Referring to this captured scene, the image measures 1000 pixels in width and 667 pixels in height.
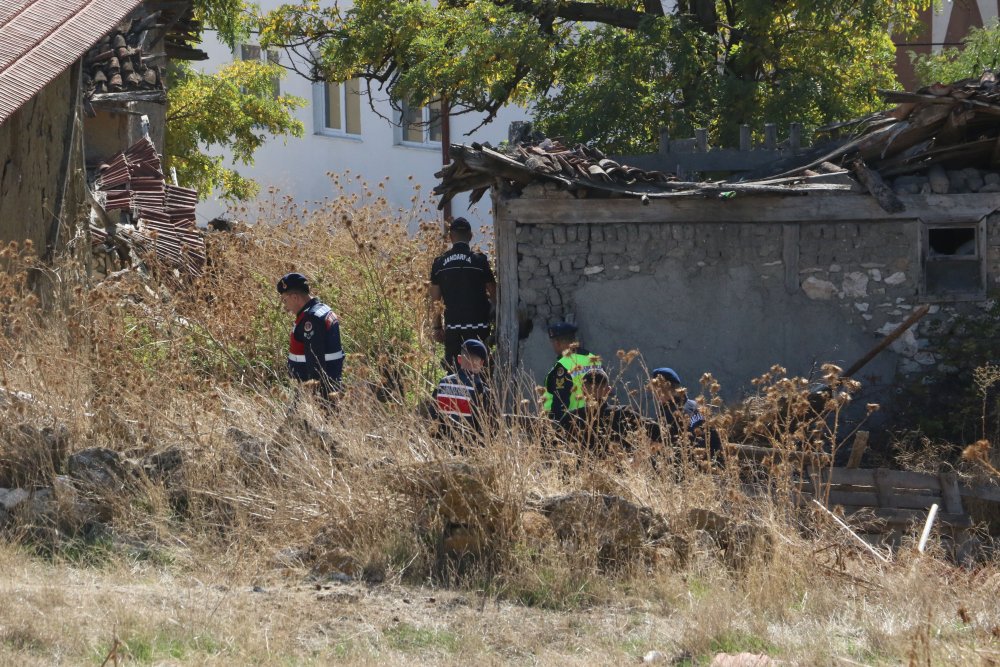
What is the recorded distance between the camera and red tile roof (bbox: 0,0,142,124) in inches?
315

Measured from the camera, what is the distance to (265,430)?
702 centimetres

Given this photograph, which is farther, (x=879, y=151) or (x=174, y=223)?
(x=174, y=223)

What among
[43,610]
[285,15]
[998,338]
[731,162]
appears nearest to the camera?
[43,610]

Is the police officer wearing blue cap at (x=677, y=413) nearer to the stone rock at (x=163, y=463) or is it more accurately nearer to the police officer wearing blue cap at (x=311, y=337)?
the police officer wearing blue cap at (x=311, y=337)

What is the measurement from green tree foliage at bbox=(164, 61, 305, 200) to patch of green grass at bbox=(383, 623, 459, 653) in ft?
47.9

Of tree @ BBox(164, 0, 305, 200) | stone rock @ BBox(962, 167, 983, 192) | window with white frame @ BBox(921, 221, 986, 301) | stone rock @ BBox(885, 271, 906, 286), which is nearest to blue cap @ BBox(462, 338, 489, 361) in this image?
stone rock @ BBox(885, 271, 906, 286)

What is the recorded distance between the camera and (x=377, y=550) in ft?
20.4

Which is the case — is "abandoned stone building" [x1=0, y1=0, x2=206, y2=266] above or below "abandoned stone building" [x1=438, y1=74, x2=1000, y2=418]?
above

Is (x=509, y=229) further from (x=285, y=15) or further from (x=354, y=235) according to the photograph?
(x=285, y=15)

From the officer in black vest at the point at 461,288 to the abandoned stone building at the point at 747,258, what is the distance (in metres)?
0.23

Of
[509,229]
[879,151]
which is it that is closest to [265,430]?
[509,229]

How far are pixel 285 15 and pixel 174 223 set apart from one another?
4.20 metres

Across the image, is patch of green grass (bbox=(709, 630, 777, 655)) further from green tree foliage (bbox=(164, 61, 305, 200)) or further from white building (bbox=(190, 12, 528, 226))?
white building (bbox=(190, 12, 528, 226))

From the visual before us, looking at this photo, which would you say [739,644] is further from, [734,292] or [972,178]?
[972,178]
